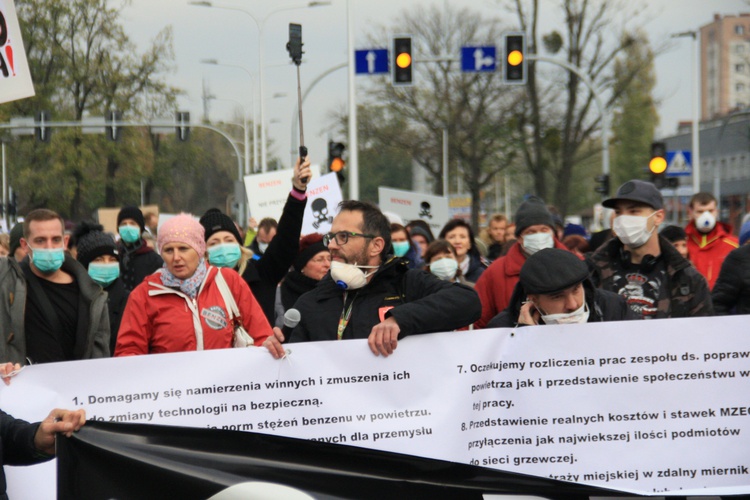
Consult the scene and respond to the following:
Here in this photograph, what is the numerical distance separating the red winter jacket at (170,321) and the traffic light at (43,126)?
21.1 metres

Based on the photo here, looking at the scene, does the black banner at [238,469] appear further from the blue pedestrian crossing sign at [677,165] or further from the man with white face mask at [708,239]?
the blue pedestrian crossing sign at [677,165]

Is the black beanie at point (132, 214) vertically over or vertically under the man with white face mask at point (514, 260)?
over

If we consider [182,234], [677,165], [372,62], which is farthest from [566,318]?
[372,62]

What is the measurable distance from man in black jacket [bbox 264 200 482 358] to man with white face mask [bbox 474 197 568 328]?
1808 millimetres

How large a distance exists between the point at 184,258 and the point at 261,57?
31.0 m

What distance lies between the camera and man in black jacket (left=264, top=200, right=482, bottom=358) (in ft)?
14.6

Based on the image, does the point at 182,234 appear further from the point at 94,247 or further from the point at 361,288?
the point at 94,247

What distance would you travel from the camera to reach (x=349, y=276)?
14.6 ft

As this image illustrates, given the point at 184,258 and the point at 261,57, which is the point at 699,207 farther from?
the point at 261,57

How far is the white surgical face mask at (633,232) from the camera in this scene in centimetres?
556

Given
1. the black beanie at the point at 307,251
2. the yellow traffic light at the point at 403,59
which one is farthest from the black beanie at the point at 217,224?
the yellow traffic light at the point at 403,59

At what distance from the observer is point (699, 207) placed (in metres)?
Answer: 9.81

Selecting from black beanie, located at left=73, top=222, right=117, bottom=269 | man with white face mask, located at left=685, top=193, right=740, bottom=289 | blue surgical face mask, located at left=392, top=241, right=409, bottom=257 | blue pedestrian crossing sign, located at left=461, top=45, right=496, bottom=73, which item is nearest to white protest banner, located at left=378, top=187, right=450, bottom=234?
blue pedestrian crossing sign, located at left=461, top=45, right=496, bottom=73

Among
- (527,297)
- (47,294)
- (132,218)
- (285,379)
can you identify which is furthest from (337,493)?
(132,218)
